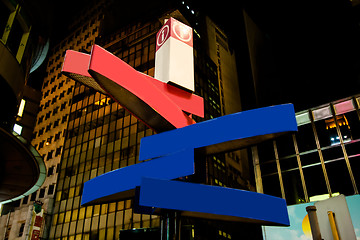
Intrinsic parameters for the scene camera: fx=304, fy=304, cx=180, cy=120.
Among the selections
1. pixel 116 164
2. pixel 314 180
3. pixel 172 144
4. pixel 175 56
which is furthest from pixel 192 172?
pixel 116 164

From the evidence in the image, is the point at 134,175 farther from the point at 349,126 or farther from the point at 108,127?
the point at 108,127

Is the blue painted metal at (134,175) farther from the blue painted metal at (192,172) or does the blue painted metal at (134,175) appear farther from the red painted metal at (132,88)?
the red painted metal at (132,88)

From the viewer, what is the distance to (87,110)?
45.8m

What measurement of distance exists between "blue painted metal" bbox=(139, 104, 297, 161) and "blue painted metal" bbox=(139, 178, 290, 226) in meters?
0.78

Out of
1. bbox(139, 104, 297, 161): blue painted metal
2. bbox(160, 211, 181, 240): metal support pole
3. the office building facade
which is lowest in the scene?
bbox(160, 211, 181, 240): metal support pole

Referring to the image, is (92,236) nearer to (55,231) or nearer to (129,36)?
(55,231)

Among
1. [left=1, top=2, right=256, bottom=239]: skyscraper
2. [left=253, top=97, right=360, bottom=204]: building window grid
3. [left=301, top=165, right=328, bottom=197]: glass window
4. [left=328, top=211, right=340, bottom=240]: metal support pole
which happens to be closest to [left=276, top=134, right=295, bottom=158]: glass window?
[left=253, top=97, right=360, bottom=204]: building window grid

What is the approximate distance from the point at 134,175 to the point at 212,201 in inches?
55.4

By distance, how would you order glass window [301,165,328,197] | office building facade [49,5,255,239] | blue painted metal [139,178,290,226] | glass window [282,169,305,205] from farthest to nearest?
office building facade [49,5,255,239]
glass window [282,169,305,205]
glass window [301,165,328,197]
blue painted metal [139,178,290,226]

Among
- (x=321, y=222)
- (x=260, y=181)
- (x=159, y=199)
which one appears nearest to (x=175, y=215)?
(x=159, y=199)

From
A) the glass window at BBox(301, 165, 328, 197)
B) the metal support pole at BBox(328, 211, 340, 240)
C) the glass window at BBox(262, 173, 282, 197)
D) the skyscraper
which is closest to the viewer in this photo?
the metal support pole at BBox(328, 211, 340, 240)

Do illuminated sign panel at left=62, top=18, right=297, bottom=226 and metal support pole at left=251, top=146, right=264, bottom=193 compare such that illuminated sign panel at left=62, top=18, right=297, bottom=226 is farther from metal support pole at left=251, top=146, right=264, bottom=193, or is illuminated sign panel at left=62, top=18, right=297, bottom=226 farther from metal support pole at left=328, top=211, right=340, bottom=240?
metal support pole at left=251, top=146, right=264, bottom=193

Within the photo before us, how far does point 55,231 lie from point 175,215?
127ft

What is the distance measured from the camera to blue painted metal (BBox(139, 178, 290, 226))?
441 cm
